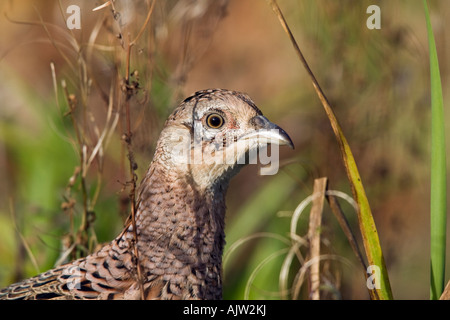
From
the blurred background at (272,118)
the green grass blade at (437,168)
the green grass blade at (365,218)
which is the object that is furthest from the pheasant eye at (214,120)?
the green grass blade at (437,168)

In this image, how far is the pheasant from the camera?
5.94ft

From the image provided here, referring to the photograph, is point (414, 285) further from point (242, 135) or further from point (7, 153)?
point (7, 153)

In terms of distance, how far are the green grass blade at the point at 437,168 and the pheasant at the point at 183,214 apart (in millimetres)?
450

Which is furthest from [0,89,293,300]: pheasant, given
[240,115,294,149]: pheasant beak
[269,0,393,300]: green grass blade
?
[269,0,393,300]: green grass blade

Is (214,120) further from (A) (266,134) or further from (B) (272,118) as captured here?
(B) (272,118)

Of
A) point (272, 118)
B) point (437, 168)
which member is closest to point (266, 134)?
point (437, 168)

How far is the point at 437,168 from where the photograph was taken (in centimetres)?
172

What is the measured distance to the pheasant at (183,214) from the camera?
1.81 metres

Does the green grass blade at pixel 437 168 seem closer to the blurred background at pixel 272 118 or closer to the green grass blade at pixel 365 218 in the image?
the green grass blade at pixel 365 218

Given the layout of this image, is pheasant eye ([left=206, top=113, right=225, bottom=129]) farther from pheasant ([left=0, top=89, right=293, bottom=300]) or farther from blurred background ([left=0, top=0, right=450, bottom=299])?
blurred background ([left=0, top=0, right=450, bottom=299])

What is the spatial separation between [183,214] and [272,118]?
1.76 metres

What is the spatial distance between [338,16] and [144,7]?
3.15ft

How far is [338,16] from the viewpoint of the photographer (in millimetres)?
2770
